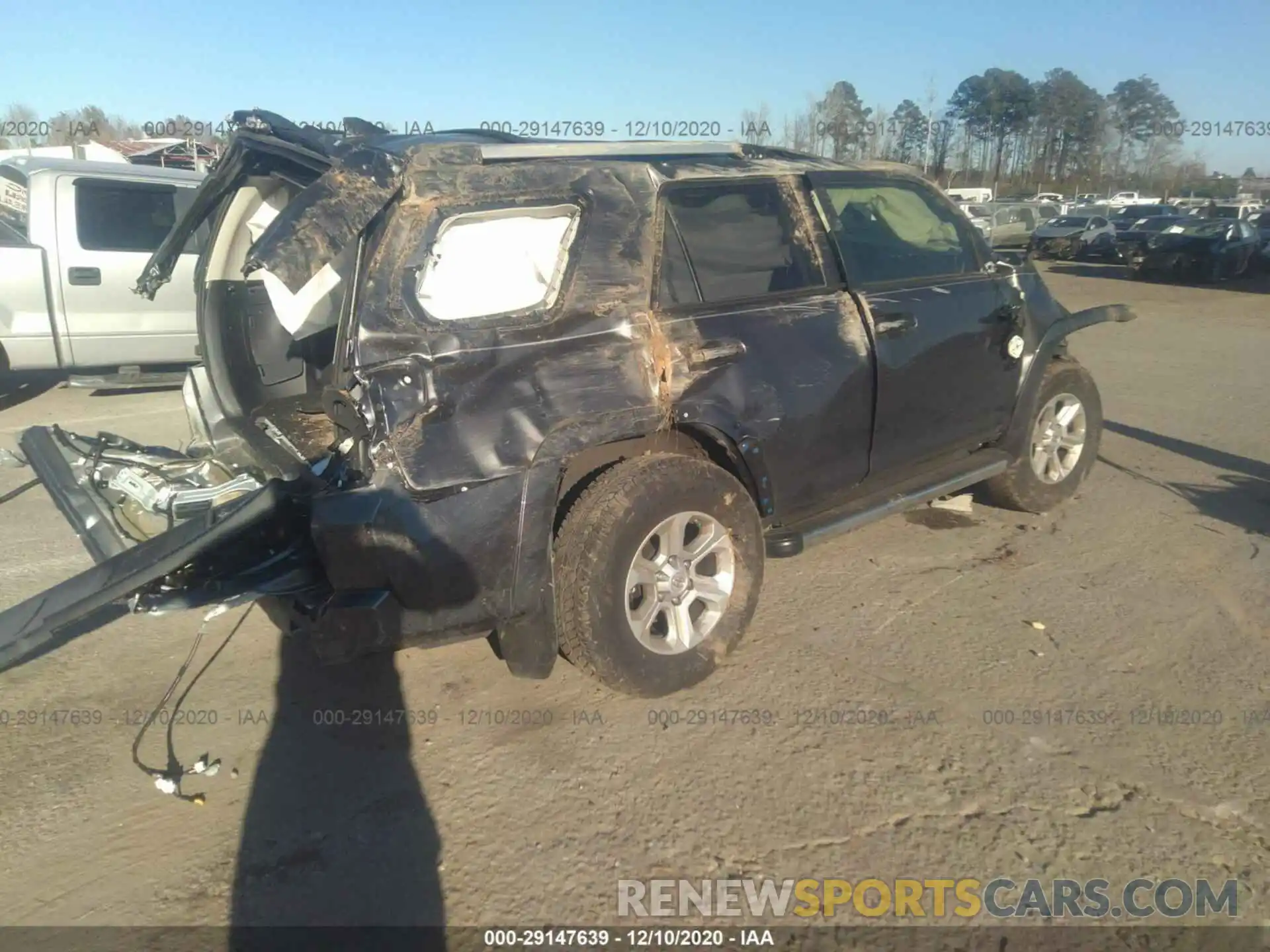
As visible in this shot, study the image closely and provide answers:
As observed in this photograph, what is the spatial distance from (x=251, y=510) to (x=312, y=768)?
887 mm

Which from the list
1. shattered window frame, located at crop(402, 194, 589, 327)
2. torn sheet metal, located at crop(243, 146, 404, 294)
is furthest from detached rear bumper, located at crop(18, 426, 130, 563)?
shattered window frame, located at crop(402, 194, 589, 327)

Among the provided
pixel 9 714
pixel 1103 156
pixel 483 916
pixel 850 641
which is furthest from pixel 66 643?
pixel 1103 156

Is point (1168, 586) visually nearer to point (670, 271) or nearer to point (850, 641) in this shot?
point (850, 641)

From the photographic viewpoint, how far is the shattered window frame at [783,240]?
3.51m

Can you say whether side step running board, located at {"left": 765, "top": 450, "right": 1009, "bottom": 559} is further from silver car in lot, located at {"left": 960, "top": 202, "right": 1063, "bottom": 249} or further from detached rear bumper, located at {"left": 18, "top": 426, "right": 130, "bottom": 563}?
silver car in lot, located at {"left": 960, "top": 202, "right": 1063, "bottom": 249}

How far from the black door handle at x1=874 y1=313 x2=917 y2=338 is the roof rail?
93 centimetres

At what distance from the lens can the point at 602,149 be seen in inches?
142

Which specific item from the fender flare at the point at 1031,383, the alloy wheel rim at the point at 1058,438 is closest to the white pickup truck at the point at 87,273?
the fender flare at the point at 1031,383

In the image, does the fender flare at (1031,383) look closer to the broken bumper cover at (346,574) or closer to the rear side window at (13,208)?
the broken bumper cover at (346,574)

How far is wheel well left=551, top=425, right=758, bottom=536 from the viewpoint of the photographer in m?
3.36

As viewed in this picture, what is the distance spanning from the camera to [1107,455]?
665 centimetres

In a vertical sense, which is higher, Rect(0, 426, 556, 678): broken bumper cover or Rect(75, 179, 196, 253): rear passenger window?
Rect(75, 179, 196, 253): rear passenger window

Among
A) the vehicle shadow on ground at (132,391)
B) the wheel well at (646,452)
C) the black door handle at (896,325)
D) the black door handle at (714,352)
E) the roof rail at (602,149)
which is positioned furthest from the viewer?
the vehicle shadow on ground at (132,391)

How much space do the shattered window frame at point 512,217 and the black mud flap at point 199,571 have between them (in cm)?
76
